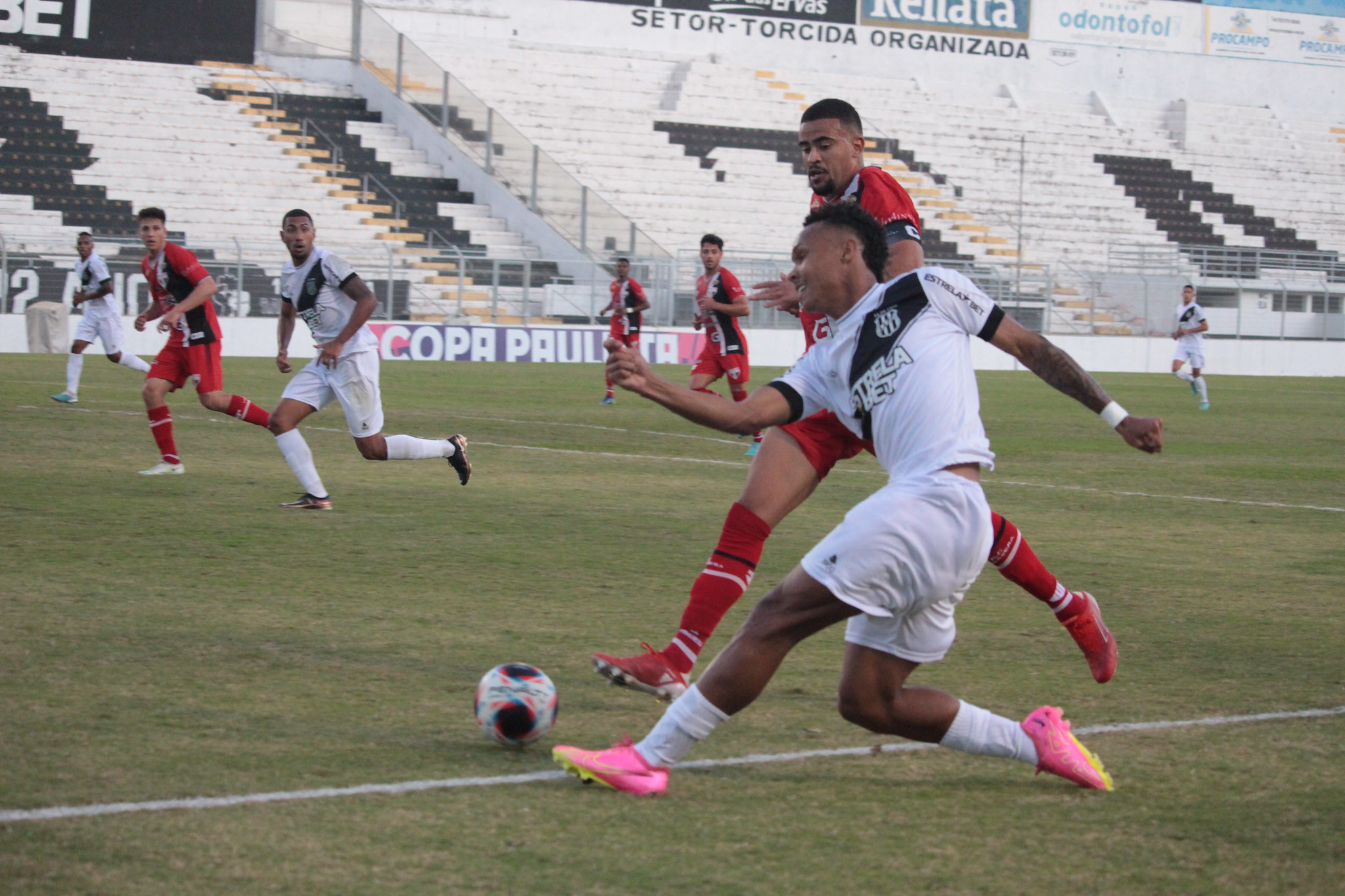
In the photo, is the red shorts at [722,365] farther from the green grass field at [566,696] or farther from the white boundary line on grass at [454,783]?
the white boundary line on grass at [454,783]

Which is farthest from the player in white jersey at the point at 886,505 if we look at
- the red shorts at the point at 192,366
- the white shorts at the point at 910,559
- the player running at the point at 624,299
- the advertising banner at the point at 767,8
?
the advertising banner at the point at 767,8

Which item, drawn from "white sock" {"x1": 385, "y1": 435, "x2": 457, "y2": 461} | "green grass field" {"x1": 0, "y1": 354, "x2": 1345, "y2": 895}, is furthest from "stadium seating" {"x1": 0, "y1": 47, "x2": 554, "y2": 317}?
"green grass field" {"x1": 0, "y1": 354, "x2": 1345, "y2": 895}

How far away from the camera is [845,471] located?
13.2m

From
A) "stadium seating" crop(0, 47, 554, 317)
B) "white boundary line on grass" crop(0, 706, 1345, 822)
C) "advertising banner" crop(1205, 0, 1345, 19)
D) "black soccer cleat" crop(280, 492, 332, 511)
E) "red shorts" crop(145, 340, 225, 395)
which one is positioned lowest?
"white boundary line on grass" crop(0, 706, 1345, 822)

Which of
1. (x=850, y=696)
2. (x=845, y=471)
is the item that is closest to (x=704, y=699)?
(x=850, y=696)

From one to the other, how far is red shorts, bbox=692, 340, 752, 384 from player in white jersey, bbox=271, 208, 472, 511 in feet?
20.6

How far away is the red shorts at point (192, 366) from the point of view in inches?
447

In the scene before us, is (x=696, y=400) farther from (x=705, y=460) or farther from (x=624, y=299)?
(x=624, y=299)

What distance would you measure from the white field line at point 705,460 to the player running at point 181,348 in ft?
11.5

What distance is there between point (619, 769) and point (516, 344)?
92.2 ft

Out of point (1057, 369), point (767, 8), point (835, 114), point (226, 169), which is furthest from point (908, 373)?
point (767, 8)

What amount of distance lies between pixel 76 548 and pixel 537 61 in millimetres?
36829

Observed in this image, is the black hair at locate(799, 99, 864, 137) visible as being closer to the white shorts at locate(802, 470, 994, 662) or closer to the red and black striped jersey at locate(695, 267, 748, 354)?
the white shorts at locate(802, 470, 994, 662)

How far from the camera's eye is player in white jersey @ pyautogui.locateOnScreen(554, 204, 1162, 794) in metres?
3.96
